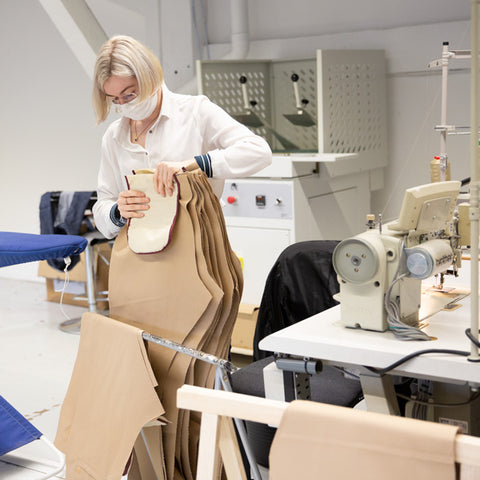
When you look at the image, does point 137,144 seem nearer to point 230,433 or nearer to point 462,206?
point 462,206

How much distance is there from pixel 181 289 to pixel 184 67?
2.86 metres

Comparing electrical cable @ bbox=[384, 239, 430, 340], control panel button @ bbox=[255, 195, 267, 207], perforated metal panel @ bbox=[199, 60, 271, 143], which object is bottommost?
electrical cable @ bbox=[384, 239, 430, 340]

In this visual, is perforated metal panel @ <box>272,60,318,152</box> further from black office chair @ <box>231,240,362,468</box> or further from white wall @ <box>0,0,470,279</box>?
black office chair @ <box>231,240,362,468</box>

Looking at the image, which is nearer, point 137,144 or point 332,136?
point 137,144

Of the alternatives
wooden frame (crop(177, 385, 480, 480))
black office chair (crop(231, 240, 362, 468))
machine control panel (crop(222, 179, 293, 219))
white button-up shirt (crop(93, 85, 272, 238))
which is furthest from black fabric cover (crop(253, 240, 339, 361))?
wooden frame (crop(177, 385, 480, 480))

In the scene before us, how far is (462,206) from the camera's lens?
1.81m

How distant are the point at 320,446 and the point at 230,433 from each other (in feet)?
0.58

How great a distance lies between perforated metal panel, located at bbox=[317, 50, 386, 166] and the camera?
3.65 m

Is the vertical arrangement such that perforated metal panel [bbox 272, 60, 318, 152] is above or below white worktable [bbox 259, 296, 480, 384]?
above

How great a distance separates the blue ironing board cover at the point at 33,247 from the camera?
2230 millimetres

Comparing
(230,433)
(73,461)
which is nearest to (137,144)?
(73,461)

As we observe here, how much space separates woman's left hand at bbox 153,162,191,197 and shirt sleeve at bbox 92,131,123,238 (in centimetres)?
23

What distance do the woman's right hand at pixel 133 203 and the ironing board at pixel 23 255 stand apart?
0.41 m

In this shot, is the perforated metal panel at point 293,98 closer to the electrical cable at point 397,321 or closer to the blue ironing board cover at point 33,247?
the blue ironing board cover at point 33,247
